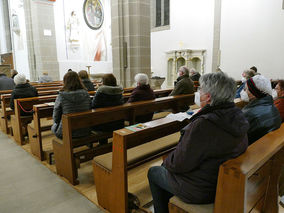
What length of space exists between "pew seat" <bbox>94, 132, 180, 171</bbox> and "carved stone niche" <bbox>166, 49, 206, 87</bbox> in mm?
9980

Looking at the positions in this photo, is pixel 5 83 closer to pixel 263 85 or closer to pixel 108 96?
pixel 108 96

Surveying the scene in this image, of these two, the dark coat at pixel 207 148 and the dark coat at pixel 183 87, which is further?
the dark coat at pixel 183 87

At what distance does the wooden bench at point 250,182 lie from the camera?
1300 mm

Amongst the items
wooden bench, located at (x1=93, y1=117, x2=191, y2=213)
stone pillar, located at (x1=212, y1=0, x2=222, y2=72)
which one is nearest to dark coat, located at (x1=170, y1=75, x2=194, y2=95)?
wooden bench, located at (x1=93, y1=117, x2=191, y2=213)

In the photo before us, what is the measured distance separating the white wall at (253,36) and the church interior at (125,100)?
42 mm

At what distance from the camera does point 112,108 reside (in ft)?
9.73

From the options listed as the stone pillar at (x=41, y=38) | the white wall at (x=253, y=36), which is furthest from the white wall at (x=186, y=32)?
the stone pillar at (x=41, y=38)

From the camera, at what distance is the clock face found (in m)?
13.1

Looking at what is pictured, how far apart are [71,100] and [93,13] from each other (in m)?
12.0

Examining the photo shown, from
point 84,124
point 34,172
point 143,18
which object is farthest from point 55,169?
point 143,18

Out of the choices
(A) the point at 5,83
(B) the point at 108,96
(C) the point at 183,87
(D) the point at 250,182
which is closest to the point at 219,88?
(D) the point at 250,182

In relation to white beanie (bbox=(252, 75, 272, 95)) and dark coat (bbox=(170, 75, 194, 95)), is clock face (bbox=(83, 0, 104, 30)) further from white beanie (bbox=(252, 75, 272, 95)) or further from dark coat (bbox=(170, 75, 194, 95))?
white beanie (bbox=(252, 75, 272, 95))

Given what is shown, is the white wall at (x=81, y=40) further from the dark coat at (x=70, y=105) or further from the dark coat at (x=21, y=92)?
the dark coat at (x=70, y=105)

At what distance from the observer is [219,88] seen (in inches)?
57.8
